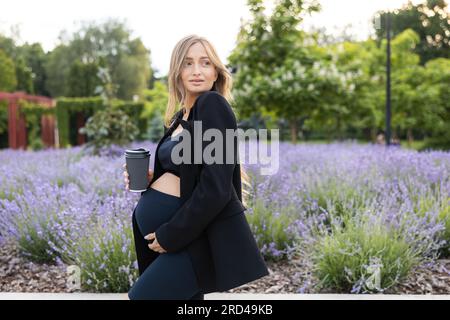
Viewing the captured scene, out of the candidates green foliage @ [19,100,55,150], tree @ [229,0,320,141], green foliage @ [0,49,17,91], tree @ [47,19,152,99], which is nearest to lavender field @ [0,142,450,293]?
tree @ [229,0,320,141]

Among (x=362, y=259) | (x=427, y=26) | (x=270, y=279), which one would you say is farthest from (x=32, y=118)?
(x=427, y=26)

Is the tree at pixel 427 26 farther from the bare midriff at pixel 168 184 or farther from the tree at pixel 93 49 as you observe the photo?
the bare midriff at pixel 168 184

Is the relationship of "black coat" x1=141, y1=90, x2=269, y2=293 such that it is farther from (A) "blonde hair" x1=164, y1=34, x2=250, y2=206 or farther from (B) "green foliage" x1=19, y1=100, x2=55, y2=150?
(B) "green foliage" x1=19, y1=100, x2=55, y2=150

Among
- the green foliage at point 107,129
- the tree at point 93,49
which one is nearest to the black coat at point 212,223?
the green foliage at point 107,129

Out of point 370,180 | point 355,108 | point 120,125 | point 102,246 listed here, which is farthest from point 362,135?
point 102,246

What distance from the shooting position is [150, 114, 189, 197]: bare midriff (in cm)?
198

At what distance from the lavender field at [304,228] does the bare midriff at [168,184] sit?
79cm

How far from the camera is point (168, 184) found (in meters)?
2.01

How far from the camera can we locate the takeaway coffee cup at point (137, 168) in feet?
6.88

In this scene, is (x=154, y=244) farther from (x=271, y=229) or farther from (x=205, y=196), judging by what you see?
(x=271, y=229)

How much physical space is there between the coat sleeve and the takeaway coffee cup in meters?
0.32

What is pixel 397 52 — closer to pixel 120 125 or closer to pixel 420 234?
pixel 120 125

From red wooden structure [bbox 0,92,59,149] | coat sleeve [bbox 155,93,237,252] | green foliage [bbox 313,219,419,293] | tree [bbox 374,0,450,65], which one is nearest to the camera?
coat sleeve [bbox 155,93,237,252]

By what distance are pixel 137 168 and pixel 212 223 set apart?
0.44 m
